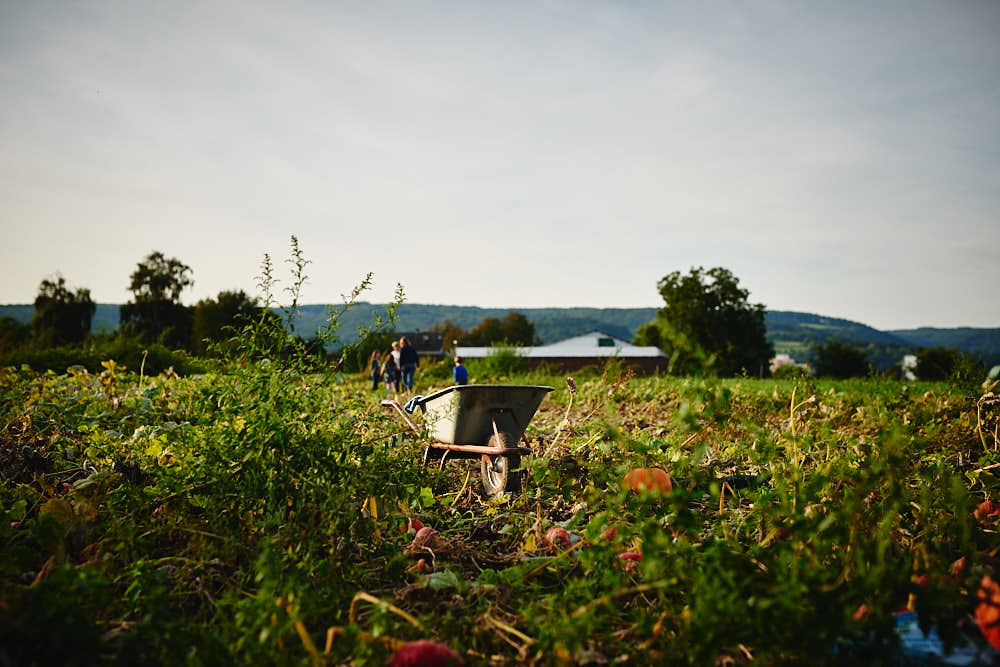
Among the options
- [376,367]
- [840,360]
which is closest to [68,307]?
[376,367]

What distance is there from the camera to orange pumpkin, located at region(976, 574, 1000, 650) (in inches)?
60.9

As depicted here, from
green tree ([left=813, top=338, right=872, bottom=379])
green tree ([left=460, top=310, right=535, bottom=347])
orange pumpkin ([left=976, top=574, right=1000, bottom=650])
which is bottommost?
green tree ([left=813, top=338, right=872, bottom=379])

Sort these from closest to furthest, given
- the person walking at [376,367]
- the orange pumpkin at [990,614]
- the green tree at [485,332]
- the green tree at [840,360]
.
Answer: the orange pumpkin at [990,614], the person walking at [376,367], the green tree at [840,360], the green tree at [485,332]

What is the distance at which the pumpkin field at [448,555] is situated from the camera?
1559mm

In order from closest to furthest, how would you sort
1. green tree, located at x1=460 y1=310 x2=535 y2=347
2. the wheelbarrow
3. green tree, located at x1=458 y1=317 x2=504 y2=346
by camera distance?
the wheelbarrow < green tree, located at x1=458 y1=317 x2=504 y2=346 < green tree, located at x1=460 y1=310 x2=535 y2=347

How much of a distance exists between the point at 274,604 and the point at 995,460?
420 cm

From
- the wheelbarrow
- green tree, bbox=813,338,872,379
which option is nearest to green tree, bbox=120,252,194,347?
the wheelbarrow

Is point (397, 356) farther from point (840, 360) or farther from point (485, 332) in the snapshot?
point (485, 332)

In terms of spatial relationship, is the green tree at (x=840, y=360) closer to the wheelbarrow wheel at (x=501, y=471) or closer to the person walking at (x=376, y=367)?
the person walking at (x=376, y=367)

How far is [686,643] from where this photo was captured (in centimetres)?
171

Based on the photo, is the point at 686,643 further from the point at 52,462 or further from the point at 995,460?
the point at 52,462

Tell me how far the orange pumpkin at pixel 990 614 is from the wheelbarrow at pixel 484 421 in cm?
261

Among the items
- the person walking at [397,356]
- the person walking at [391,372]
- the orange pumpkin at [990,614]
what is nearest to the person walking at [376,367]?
the person walking at [391,372]

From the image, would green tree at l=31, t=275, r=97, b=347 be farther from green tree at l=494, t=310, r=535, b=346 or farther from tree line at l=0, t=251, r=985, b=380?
green tree at l=494, t=310, r=535, b=346
